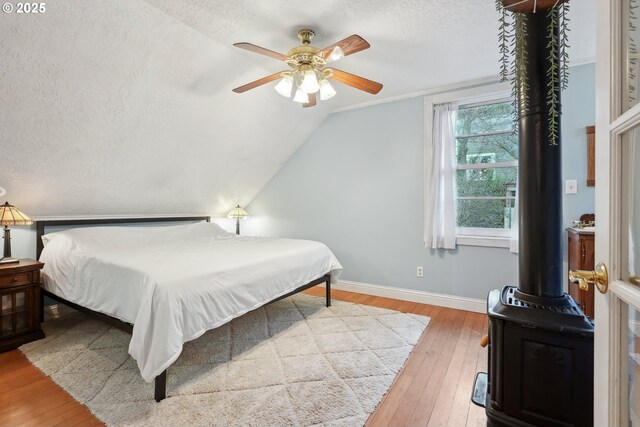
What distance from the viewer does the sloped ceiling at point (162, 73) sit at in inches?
75.4

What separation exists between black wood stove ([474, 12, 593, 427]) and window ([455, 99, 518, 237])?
1751 mm

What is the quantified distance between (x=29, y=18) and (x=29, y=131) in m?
0.88

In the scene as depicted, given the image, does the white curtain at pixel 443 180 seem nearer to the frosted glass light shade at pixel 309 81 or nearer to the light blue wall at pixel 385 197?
the light blue wall at pixel 385 197

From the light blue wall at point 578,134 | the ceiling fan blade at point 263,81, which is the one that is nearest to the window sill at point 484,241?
the light blue wall at point 578,134

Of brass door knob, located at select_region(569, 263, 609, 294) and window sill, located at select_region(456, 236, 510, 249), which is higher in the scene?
brass door knob, located at select_region(569, 263, 609, 294)

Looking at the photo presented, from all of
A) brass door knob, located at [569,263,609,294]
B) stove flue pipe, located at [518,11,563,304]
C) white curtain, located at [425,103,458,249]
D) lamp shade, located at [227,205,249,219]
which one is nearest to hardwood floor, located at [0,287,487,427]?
stove flue pipe, located at [518,11,563,304]

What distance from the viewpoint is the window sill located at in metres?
2.92

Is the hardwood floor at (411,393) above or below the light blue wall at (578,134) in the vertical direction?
below

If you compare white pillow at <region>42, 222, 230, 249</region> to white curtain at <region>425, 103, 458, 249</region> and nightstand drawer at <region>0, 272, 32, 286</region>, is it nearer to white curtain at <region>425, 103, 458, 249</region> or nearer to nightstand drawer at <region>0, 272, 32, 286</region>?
nightstand drawer at <region>0, 272, 32, 286</region>

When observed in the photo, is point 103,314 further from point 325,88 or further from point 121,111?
point 325,88

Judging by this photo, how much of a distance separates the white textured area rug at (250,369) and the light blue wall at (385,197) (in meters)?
0.75

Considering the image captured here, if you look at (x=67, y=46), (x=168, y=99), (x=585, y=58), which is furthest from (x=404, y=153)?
(x=67, y=46)

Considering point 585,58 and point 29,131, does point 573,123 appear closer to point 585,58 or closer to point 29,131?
point 585,58

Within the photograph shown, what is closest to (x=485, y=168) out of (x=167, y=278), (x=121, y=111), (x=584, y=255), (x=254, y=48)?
(x=584, y=255)
